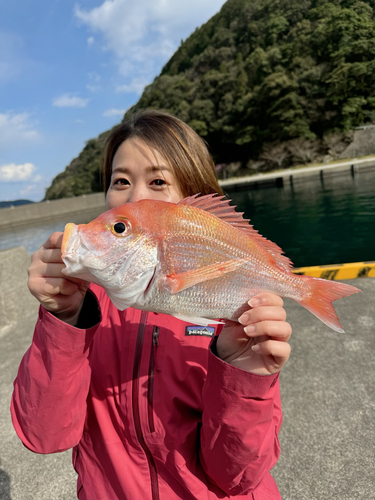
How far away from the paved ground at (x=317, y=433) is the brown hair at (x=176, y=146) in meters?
1.93

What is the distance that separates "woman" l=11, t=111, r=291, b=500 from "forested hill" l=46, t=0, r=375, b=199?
1785 inches

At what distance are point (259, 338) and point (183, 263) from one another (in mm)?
390

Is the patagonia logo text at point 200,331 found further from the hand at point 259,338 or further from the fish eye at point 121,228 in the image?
the fish eye at point 121,228

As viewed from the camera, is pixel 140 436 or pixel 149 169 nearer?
pixel 140 436

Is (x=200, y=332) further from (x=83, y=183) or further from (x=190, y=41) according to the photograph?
(x=190, y=41)

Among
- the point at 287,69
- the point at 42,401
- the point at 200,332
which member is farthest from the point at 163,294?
the point at 287,69

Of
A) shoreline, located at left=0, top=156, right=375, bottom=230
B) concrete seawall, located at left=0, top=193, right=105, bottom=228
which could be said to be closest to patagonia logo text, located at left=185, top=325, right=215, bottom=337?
shoreline, located at left=0, top=156, right=375, bottom=230

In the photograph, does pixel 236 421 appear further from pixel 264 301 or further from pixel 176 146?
pixel 176 146

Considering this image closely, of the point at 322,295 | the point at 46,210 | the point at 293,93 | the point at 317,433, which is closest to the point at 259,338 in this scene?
the point at 322,295

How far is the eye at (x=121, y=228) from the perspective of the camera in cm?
105

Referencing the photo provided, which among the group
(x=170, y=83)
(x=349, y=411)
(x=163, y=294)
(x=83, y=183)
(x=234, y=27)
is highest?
(x=234, y=27)

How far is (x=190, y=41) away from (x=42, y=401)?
112 metres

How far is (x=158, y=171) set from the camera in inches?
59.6

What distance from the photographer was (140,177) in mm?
1491
